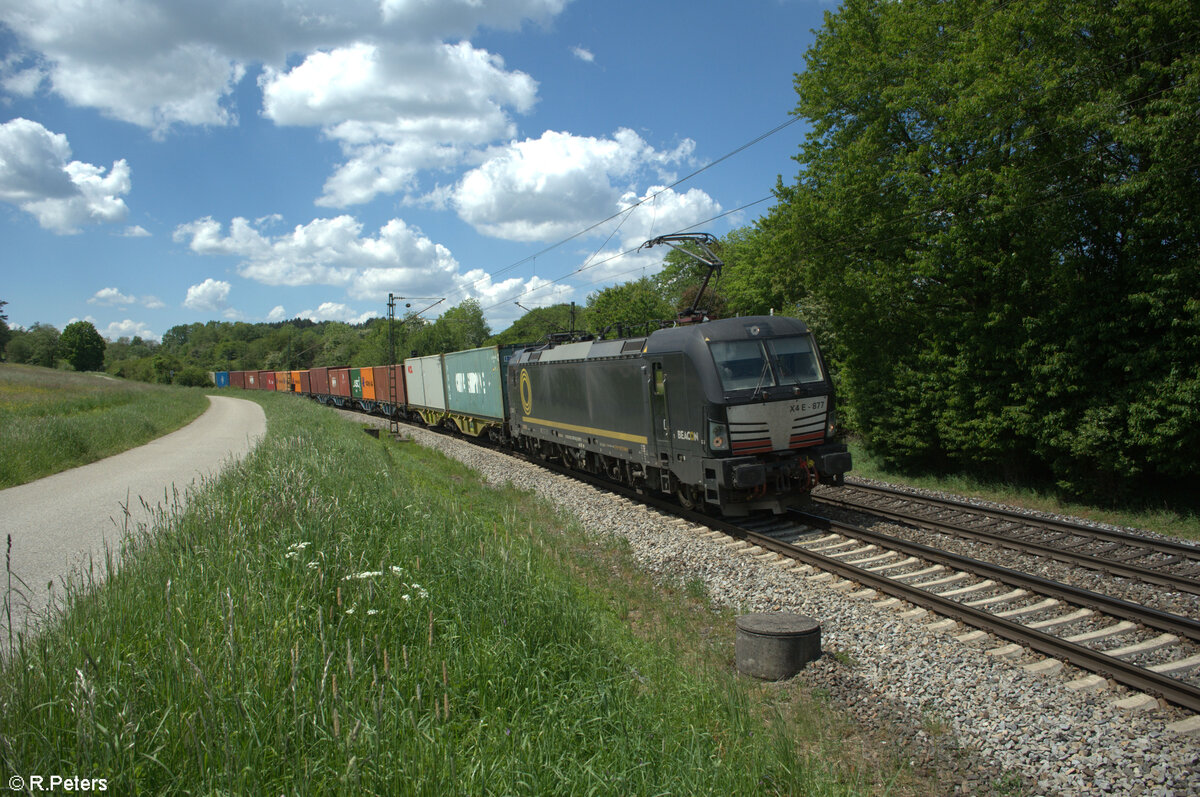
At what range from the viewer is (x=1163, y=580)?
702cm

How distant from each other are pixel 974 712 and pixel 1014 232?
10.9 meters

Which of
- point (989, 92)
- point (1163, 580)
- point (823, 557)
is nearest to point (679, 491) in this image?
point (823, 557)

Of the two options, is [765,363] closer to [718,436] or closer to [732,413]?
[732,413]

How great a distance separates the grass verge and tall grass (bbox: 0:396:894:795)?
8346mm

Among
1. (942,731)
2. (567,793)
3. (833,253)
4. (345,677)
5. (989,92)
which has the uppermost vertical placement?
(989,92)

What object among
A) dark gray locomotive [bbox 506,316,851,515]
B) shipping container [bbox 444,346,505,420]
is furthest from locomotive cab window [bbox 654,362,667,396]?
shipping container [bbox 444,346,505,420]

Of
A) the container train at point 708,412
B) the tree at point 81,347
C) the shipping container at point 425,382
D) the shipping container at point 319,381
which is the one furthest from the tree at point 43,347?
the container train at point 708,412

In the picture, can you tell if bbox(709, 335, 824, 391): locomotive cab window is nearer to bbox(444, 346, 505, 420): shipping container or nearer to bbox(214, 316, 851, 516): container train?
bbox(214, 316, 851, 516): container train

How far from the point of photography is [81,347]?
90312mm

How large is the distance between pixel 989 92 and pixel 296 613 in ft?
44.7

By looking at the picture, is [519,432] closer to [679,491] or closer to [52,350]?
[679,491]

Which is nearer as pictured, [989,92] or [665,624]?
Answer: [665,624]

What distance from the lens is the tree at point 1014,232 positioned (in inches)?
402

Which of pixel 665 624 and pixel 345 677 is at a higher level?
pixel 345 677
